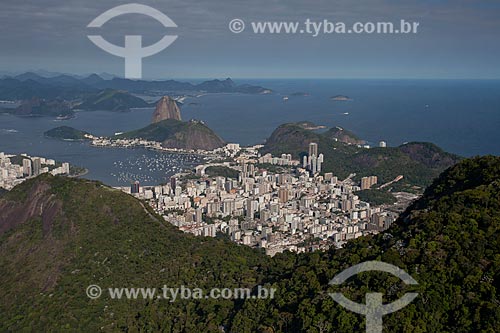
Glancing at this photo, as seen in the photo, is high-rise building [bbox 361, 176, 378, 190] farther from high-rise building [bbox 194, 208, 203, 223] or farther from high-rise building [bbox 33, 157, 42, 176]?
high-rise building [bbox 33, 157, 42, 176]

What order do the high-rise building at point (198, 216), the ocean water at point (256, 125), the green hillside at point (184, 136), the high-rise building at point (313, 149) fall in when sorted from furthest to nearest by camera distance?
the green hillside at point (184, 136)
the ocean water at point (256, 125)
the high-rise building at point (313, 149)
the high-rise building at point (198, 216)

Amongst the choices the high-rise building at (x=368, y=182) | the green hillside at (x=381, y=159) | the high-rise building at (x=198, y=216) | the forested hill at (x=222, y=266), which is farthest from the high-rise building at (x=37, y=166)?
the high-rise building at (x=368, y=182)

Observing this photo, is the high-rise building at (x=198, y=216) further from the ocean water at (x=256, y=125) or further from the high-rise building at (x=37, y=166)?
the high-rise building at (x=37, y=166)

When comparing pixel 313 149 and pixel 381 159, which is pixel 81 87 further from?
pixel 381 159

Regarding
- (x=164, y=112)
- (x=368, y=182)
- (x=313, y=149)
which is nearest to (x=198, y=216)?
(x=368, y=182)

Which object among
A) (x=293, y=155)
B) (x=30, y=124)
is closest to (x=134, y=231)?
(x=293, y=155)

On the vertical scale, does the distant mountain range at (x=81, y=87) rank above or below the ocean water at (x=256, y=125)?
above

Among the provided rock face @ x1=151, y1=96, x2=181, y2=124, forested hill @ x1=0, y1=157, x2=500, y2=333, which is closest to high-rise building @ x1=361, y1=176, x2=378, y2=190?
forested hill @ x1=0, y1=157, x2=500, y2=333
